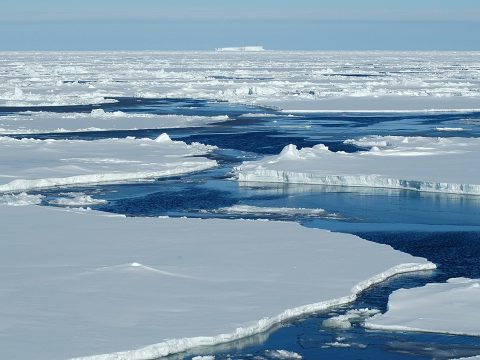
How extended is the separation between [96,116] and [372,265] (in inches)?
724

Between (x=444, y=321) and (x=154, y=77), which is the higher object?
(x=154, y=77)

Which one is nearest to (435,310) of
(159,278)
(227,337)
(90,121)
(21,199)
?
(227,337)

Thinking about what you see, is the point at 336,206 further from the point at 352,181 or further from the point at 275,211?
the point at 352,181

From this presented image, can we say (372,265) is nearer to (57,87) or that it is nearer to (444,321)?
(444,321)

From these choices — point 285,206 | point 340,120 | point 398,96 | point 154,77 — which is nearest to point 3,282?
point 285,206

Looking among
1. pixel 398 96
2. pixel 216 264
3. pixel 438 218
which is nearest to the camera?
pixel 216 264

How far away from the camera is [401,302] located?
821 centimetres

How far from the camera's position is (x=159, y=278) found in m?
8.70

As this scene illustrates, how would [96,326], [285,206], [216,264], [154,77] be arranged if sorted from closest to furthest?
[96,326] → [216,264] → [285,206] → [154,77]

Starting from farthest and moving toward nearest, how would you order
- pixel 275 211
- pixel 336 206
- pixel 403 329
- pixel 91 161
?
pixel 91 161 < pixel 336 206 < pixel 275 211 < pixel 403 329

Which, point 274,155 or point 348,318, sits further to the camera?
point 274,155

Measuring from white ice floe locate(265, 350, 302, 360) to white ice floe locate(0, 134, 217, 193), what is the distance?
8217 millimetres

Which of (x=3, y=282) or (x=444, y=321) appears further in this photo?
(x=3, y=282)

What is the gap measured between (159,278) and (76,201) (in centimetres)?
517
